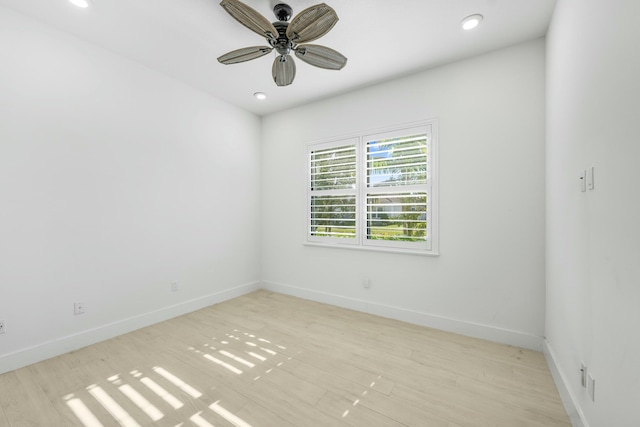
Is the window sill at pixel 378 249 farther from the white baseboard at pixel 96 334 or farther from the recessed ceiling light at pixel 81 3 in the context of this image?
the recessed ceiling light at pixel 81 3

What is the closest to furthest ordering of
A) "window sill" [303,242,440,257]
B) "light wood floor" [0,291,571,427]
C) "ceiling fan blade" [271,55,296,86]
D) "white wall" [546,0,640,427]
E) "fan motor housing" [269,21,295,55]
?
"white wall" [546,0,640,427]
"light wood floor" [0,291,571,427]
"fan motor housing" [269,21,295,55]
"ceiling fan blade" [271,55,296,86]
"window sill" [303,242,440,257]

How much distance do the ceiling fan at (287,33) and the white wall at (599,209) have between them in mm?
1410

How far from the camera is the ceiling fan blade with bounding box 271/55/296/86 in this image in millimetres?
2242

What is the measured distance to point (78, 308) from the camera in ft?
8.10

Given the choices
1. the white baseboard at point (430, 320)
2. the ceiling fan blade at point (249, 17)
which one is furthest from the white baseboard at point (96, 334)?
the ceiling fan blade at point (249, 17)

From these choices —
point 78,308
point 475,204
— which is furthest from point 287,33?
point 78,308

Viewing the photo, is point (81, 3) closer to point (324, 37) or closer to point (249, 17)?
point (249, 17)

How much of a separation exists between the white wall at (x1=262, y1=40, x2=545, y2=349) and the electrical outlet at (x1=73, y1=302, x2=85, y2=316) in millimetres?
2635

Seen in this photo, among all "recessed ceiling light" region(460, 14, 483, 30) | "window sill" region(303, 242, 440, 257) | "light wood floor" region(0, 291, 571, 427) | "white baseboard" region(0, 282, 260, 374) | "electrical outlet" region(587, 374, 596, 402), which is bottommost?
"light wood floor" region(0, 291, 571, 427)

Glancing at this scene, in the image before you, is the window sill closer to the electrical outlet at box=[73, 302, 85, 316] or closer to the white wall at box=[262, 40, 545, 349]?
the white wall at box=[262, 40, 545, 349]

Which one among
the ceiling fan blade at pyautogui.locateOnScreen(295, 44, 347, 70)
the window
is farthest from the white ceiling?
the window

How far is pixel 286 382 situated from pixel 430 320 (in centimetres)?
170

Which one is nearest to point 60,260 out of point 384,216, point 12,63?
point 12,63

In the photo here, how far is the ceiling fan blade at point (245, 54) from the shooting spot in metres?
2.12
